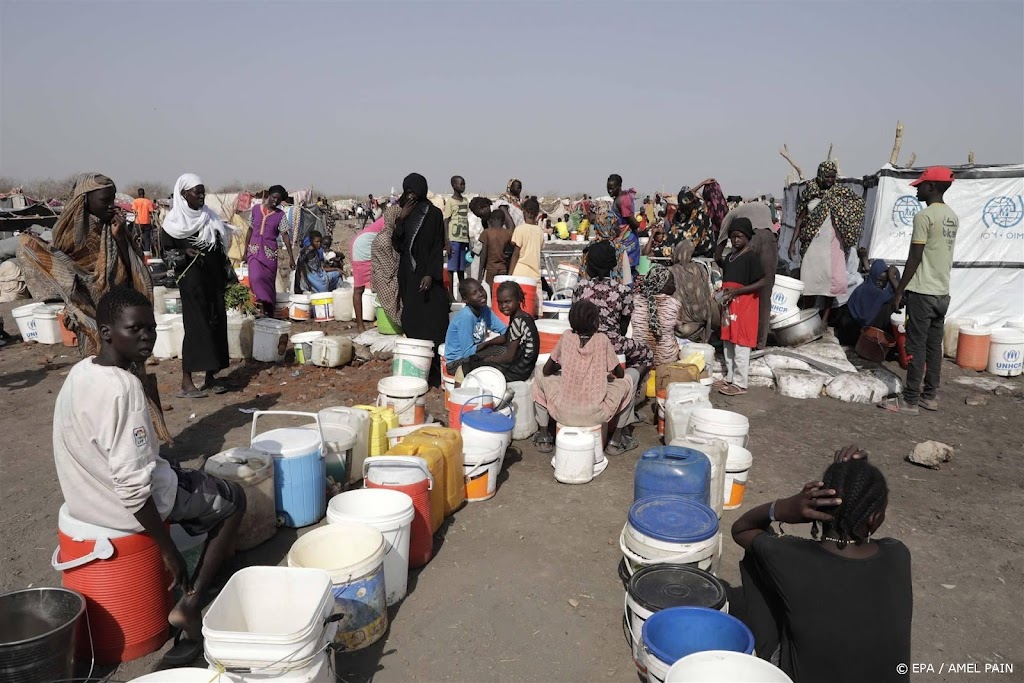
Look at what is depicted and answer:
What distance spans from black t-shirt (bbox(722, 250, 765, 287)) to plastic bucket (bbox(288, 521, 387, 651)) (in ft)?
17.5

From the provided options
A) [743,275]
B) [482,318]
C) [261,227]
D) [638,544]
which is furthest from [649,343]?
[261,227]

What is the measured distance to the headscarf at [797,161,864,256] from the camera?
9.35m

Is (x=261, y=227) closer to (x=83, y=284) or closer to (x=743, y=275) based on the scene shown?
(x=83, y=284)

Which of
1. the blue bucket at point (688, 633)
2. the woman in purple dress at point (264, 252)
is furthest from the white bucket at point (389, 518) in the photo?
the woman in purple dress at point (264, 252)

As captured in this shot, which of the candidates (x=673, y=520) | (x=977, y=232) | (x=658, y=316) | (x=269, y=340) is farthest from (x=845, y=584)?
(x=977, y=232)

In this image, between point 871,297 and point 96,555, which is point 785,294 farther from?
point 96,555

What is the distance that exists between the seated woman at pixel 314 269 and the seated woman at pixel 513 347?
19.8 feet

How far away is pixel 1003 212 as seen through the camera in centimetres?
1010

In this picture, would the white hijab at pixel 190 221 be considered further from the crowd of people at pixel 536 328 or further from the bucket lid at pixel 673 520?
the bucket lid at pixel 673 520

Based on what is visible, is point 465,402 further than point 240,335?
No

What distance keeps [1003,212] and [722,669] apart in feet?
36.0

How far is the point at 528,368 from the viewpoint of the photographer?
245 inches

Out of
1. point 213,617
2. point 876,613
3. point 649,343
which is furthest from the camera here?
point 649,343

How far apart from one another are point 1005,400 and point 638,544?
6.70 meters
